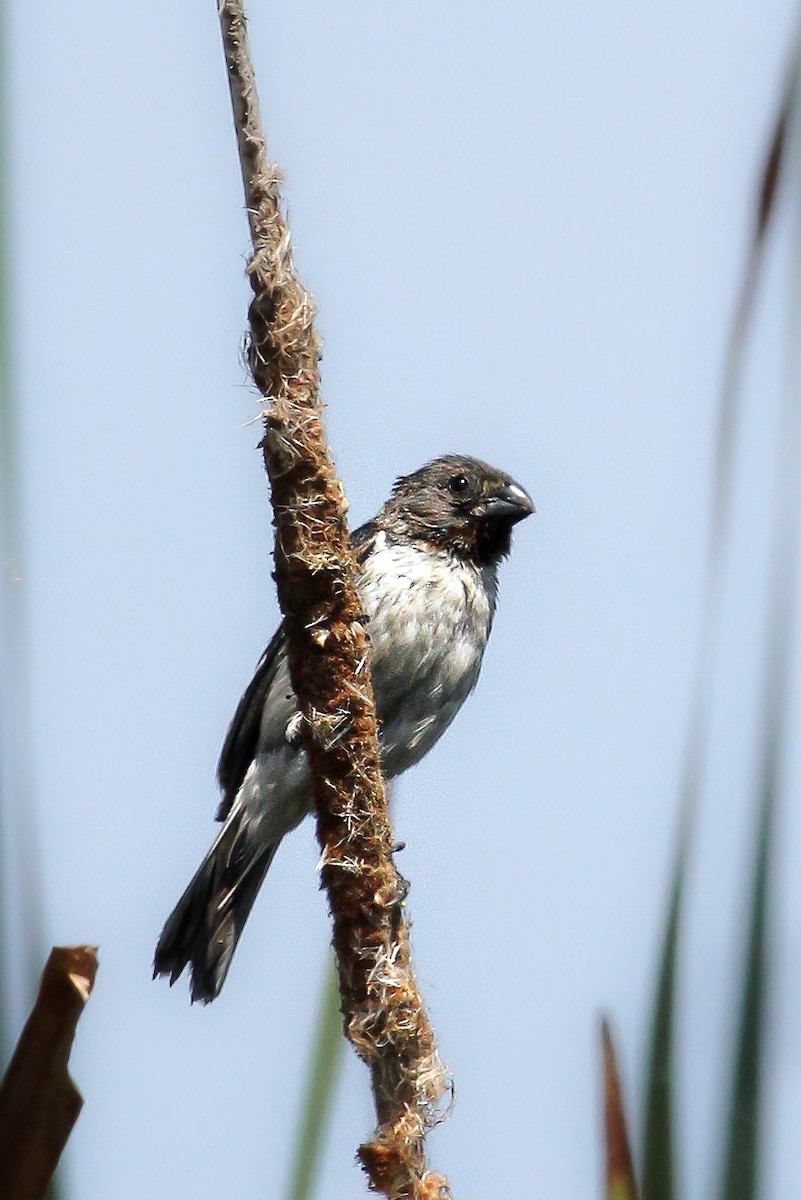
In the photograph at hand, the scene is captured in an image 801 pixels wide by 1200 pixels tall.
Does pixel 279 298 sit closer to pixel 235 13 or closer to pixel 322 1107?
pixel 235 13

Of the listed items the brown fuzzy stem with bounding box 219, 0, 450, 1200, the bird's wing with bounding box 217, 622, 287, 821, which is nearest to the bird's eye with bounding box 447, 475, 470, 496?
the bird's wing with bounding box 217, 622, 287, 821

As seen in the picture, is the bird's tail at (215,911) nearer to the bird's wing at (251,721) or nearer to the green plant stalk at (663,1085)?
the bird's wing at (251,721)

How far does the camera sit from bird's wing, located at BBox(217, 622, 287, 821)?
4.99 metres

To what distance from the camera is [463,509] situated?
5.21 metres

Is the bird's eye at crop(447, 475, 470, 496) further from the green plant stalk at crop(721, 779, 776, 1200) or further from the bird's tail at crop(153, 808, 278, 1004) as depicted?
the green plant stalk at crop(721, 779, 776, 1200)

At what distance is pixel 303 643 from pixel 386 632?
236 centimetres

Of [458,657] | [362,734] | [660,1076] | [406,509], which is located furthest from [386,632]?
[660,1076]

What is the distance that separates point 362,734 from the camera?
239 centimetres

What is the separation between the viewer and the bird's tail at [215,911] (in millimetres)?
4797

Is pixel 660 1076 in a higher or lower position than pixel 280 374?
lower

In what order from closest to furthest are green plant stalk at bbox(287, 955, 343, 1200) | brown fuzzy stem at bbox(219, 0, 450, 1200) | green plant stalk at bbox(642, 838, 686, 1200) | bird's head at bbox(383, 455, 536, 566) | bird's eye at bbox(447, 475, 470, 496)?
green plant stalk at bbox(642, 838, 686, 1200)
green plant stalk at bbox(287, 955, 343, 1200)
brown fuzzy stem at bbox(219, 0, 450, 1200)
bird's head at bbox(383, 455, 536, 566)
bird's eye at bbox(447, 475, 470, 496)

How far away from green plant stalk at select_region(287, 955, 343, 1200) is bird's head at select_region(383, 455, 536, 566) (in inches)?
129

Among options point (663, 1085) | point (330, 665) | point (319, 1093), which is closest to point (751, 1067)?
point (663, 1085)

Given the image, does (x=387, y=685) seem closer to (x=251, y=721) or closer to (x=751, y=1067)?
(x=251, y=721)
